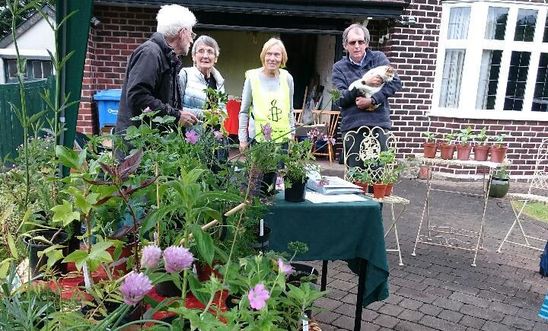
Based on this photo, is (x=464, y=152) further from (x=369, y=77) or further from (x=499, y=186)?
(x=499, y=186)

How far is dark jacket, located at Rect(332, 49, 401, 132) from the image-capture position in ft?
13.2

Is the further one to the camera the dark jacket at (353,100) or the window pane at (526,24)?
the window pane at (526,24)

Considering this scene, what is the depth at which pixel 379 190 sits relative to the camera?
3.43m

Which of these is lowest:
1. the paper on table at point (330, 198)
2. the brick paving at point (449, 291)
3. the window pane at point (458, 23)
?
the brick paving at point (449, 291)

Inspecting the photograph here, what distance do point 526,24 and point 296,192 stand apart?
22.6 ft

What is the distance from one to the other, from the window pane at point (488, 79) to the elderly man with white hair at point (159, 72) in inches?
234

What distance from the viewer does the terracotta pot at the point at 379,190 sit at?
342 centimetres

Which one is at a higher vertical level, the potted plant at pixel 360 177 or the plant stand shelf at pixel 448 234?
the potted plant at pixel 360 177

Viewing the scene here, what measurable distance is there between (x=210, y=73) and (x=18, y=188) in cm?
246

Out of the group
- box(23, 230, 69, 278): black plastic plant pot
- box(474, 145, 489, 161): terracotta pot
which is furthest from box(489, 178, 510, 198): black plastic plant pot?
box(23, 230, 69, 278): black plastic plant pot

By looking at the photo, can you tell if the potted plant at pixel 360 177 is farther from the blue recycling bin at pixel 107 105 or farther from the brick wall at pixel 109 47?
the brick wall at pixel 109 47

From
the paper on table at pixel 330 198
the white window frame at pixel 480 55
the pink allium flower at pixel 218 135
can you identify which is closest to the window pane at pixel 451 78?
the white window frame at pixel 480 55

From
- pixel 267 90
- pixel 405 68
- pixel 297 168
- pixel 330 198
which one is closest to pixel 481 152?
pixel 267 90

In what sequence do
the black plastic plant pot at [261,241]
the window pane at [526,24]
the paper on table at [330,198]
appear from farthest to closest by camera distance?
the window pane at [526,24]
the paper on table at [330,198]
the black plastic plant pot at [261,241]
